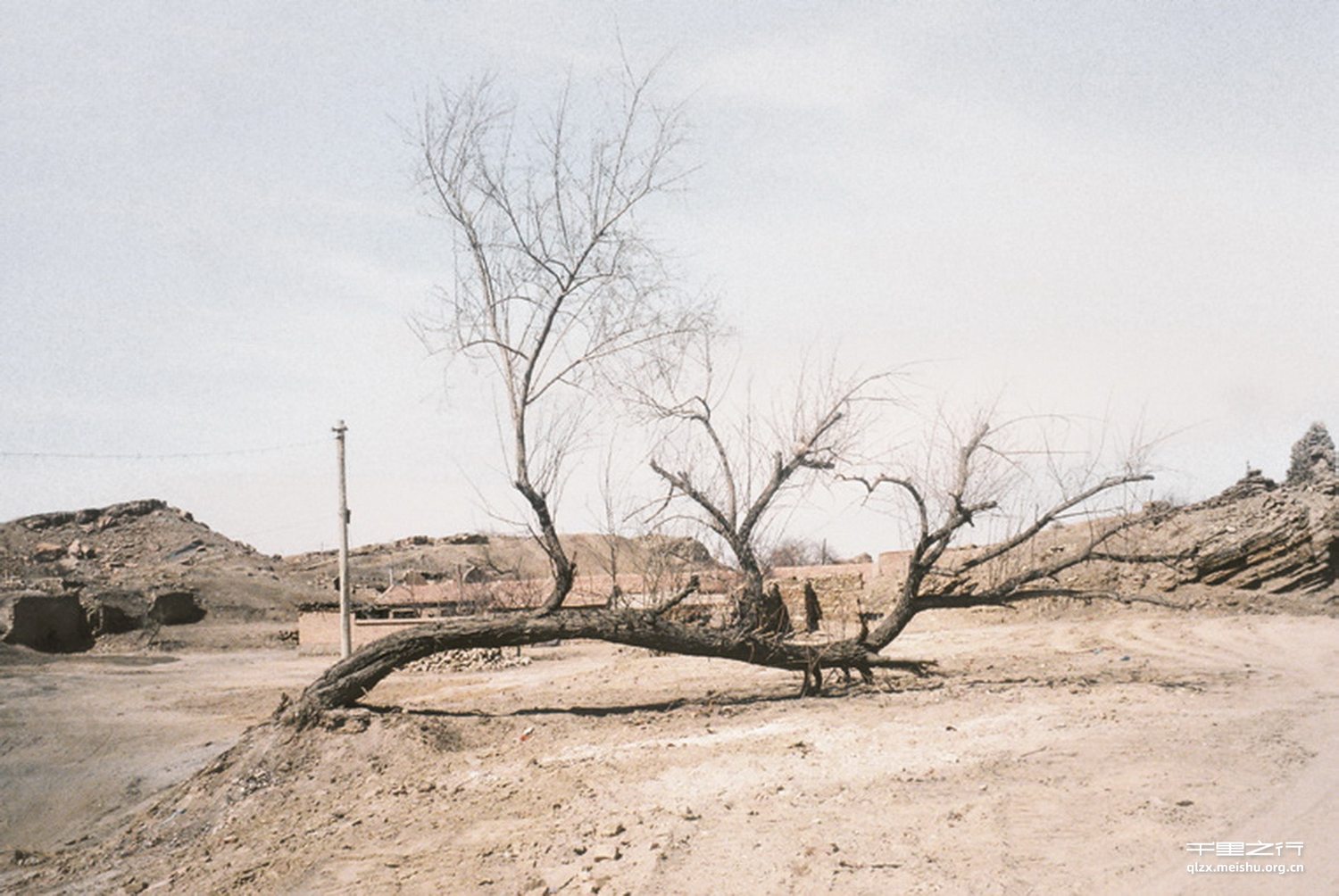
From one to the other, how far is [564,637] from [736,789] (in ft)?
11.3

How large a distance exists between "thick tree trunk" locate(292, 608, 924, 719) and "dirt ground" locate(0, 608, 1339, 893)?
1.15ft

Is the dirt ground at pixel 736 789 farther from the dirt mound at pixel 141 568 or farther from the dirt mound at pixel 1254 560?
the dirt mound at pixel 141 568

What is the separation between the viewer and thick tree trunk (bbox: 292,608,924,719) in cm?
927

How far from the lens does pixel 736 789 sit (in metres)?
6.45

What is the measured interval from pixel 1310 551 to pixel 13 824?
21419mm

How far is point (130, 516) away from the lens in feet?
172

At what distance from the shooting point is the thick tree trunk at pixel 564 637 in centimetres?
927

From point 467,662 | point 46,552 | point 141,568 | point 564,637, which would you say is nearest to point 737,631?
point 564,637

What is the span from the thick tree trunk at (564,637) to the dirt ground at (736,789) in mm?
349

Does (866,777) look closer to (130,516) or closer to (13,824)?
(13,824)

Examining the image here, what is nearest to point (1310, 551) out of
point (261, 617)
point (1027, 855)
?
point (1027, 855)

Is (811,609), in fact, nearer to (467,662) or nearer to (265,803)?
(467,662)

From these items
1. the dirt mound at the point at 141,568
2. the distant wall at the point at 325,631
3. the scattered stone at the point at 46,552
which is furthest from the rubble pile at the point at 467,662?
the scattered stone at the point at 46,552

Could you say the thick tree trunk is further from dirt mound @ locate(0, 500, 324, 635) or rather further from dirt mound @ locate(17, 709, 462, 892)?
dirt mound @ locate(0, 500, 324, 635)
